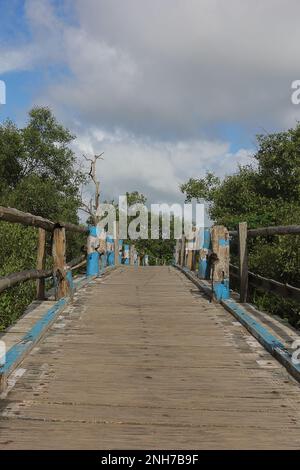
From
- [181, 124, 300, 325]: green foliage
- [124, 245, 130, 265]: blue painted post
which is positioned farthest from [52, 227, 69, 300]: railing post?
[124, 245, 130, 265]: blue painted post

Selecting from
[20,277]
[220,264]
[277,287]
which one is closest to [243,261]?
[220,264]

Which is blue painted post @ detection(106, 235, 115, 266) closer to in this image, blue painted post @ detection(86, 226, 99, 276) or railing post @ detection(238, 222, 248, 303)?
blue painted post @ detection(86, 226, 99, 276)

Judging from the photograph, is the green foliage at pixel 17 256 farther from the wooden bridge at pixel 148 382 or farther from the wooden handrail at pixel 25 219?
the wooden bridge at pixel 148 382

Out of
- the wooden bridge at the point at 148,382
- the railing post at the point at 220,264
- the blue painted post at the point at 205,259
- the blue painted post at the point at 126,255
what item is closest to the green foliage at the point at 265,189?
the blue painted post at the point at 126,255

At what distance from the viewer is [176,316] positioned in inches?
283

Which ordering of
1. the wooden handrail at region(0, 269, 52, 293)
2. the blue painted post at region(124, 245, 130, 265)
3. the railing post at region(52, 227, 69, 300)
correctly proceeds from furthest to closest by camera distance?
the blue painted post at region(124, 245, 130, 265) < the railing post at region(52, 227, 69, 300) < the wooden handrail at region(0, 269, 52, 293)

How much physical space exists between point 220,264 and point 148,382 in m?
4.56

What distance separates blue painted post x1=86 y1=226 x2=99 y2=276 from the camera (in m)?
12.5

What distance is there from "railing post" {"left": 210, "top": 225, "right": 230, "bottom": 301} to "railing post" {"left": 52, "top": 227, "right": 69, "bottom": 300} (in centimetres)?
232

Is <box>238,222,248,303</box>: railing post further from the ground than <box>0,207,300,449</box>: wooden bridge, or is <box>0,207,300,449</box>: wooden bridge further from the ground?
<box>238,222,248,303</box>: railing post

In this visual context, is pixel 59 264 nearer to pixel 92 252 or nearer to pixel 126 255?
pixel 92 252

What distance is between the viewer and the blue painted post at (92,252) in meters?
12.5

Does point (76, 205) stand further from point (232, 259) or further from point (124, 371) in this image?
point (124, 371)

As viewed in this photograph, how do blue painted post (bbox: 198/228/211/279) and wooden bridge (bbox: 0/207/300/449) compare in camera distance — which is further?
blue painted post (bbox: 198/228/211/279)
